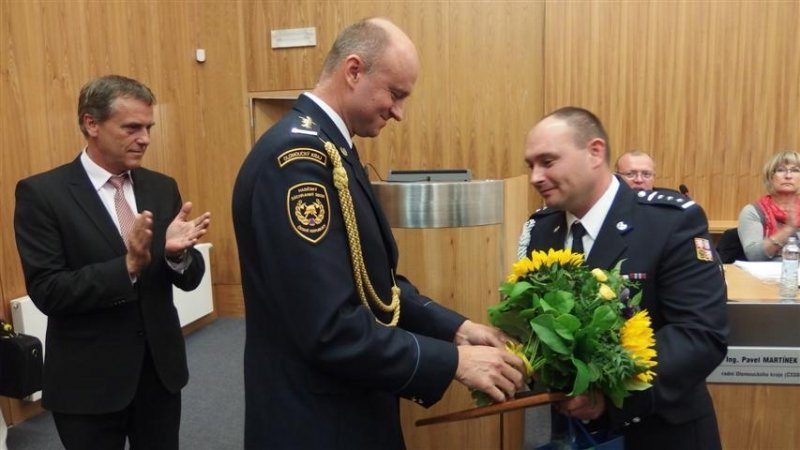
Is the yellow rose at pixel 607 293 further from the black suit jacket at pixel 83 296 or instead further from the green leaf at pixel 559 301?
the black suit jacket at pixel 83 296

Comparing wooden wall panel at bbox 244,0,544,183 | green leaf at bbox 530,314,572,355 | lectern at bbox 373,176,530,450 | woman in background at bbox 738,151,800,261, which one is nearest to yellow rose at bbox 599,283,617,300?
green leaf at bbox 530,314,572,355

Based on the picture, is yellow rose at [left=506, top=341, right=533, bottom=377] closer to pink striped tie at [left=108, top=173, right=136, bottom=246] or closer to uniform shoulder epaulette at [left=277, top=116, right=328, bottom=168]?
uniform shoulder epaulette at [left=277, top=116, right=328, bottom=168]

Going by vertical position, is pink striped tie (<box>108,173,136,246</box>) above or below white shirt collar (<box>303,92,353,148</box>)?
below

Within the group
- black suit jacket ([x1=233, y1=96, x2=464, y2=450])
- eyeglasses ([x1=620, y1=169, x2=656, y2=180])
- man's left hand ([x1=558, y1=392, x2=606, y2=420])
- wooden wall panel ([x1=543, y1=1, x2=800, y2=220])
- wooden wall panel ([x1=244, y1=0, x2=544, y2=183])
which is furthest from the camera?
wooden wall panel ([x1=244, y1=0, x2=544, y2=183])

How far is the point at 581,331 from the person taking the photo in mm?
1155

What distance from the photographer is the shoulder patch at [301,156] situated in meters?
1.16

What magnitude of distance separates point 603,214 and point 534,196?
12.1 feet

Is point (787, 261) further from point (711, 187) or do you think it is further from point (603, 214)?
point (711, 187)

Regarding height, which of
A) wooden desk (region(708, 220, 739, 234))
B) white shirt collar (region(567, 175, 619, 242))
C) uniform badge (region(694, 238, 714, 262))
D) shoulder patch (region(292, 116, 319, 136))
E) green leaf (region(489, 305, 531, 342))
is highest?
shoulder patch (region(292, 116, 319, 136))

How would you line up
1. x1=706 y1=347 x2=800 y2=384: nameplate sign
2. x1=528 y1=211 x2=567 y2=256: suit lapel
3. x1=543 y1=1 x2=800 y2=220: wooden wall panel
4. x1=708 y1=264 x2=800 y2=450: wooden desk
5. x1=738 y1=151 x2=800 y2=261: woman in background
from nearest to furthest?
x1=528 y1=211 x2=567 y2=256: suit lapel → x1=706 y1=347 x2=800 y2=384: nameplate sign → x1=708 y1=264 x2=800 y2=450: wooden desk → x1=738 y1=151 x2=800 y2=261: woman in background → x1=543 y1=1 x2=800 y2=220: wooden wall panel

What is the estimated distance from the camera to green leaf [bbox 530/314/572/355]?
1.16 metres

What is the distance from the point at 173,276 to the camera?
1.95 m

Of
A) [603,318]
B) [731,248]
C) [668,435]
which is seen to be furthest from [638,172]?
[603,318]

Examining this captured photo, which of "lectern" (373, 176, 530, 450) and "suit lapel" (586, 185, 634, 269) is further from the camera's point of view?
"lectern" (373, 176, 530, 450)
